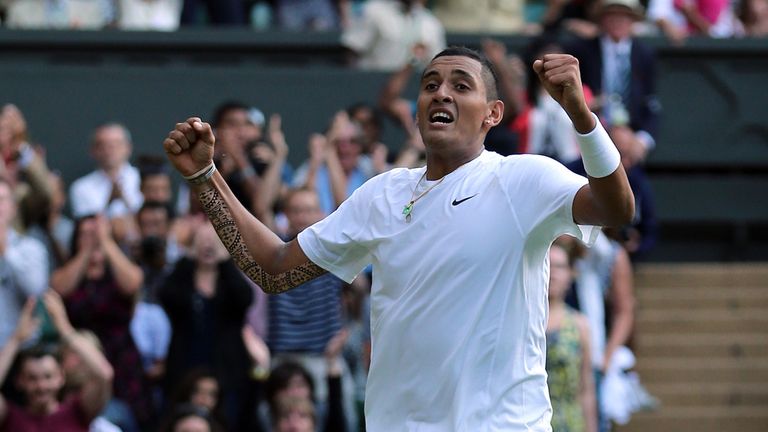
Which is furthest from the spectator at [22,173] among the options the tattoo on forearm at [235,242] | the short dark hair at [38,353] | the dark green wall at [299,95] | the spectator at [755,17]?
the spectator at [755,17]

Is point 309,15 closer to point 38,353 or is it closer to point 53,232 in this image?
point 53,232

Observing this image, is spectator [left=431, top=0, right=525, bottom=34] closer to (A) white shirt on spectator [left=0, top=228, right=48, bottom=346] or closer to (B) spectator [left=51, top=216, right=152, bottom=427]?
(B) spectator [left=51, top=216, right=152, bottom=427]

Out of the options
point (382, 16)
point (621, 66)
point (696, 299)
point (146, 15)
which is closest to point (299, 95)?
point (382, 16)

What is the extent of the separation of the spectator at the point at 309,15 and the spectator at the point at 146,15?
102 cm

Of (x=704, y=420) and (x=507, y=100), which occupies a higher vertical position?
(x=507, y=100)

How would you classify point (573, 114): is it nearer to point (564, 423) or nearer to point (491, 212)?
point (491, 212)

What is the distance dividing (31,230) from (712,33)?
7.05m

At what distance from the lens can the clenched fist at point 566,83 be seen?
512cm

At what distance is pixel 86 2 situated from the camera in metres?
14.8

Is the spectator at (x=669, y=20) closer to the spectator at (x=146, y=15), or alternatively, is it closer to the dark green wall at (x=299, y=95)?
the dark green wall at (x=299, y=95)

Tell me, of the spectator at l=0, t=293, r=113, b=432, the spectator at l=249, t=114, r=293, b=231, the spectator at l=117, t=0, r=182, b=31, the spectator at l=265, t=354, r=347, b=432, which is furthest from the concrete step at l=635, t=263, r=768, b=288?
the spectator at l=0, t=293, r=113, b=432

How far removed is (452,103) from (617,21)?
7939 millimetres

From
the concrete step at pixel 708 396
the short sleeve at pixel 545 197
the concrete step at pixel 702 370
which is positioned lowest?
the concrete step at pixel 708 396

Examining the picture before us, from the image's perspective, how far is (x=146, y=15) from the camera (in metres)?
14.7
